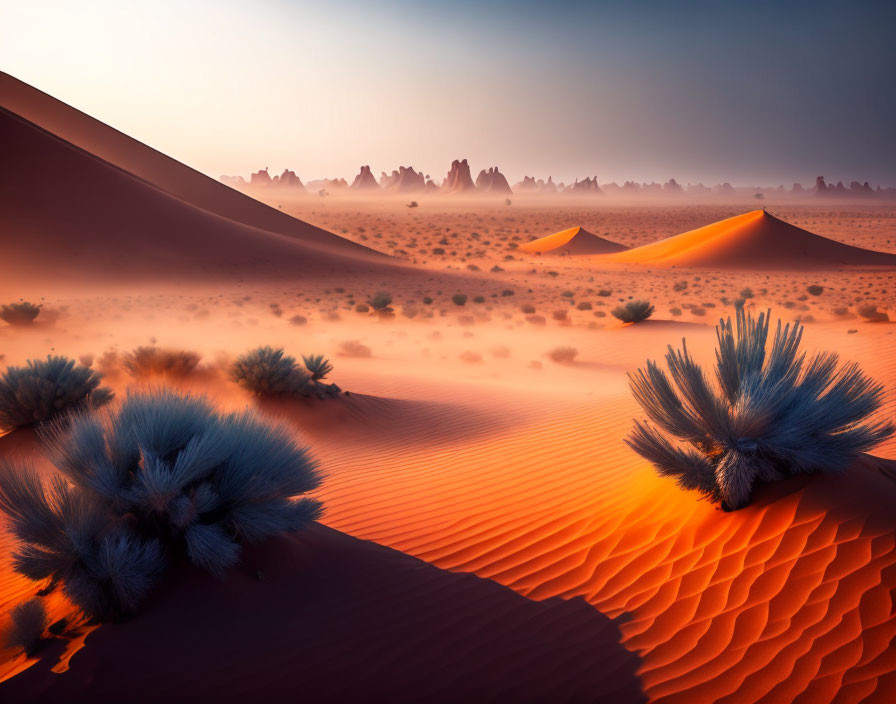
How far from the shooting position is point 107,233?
28875 mm

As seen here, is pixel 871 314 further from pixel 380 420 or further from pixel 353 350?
pixel 380 420

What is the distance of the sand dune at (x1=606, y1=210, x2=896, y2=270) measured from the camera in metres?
35.5

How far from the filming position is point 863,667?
11.5ft

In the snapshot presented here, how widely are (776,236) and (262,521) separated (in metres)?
41.4

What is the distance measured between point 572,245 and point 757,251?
1376cm

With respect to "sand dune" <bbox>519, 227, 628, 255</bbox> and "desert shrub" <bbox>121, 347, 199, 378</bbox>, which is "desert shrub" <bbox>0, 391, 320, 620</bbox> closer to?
"desert shrub" <bbox>121, 347, 199, 378</bbox>

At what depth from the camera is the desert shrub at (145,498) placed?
3.58m

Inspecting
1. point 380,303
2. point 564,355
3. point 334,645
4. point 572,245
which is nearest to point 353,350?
point 564,355

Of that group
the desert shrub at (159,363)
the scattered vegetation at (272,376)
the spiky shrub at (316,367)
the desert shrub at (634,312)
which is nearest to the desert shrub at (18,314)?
the desert shrub at (159,363)

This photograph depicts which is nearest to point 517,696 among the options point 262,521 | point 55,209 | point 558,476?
point 262,521

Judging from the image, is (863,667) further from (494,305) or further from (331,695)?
(494,305)

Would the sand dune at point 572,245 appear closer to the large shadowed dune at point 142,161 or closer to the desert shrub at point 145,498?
the large shadowed dune at point 142,161

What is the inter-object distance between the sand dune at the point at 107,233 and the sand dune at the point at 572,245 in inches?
640

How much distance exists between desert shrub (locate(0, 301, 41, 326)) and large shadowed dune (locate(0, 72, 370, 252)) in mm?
24880
